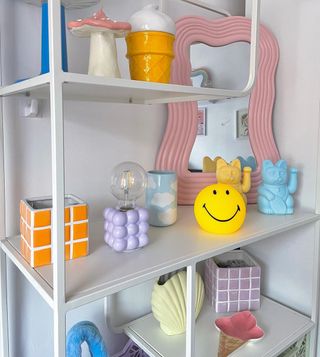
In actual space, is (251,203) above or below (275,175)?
below

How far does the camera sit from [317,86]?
1126 mm

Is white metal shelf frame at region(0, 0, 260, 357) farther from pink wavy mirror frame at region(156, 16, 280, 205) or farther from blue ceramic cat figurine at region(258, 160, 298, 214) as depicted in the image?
blue ceramic cat figurine at region(258, 160, 298, 214)

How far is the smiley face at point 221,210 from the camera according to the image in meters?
0.88

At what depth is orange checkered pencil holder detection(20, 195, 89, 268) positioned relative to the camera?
67 cm

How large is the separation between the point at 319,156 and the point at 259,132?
0.21 metres

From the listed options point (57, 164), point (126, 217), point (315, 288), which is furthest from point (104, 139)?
point (315, 288)

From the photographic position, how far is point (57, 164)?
53 centimetres

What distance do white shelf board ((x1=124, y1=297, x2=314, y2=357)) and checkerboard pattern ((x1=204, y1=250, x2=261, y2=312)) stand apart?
1.7 inches

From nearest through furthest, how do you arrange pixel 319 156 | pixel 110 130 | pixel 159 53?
pixel 159 53 → pixel 110 130 → pixel 319 156

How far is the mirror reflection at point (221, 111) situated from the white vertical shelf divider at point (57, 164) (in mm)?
670

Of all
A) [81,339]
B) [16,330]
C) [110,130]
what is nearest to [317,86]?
[110,130]

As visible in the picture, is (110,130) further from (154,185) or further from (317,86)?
(317,86)

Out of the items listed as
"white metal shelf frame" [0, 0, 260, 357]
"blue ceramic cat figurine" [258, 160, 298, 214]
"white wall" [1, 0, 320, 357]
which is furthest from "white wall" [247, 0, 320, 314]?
"white metal shelf frame" [0, 0, 260, 357]

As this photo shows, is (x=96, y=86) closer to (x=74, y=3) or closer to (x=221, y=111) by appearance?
(x=74, y=3)
